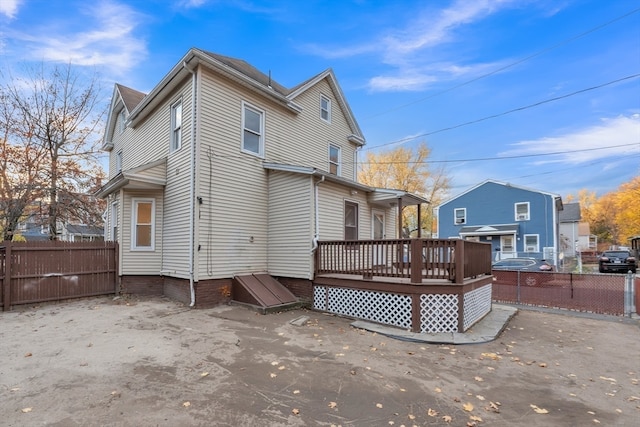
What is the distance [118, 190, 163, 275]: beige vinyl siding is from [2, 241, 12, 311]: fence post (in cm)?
254


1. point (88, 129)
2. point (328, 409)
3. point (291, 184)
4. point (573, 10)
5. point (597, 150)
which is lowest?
point (328, 409)

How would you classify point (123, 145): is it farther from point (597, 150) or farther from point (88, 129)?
point (597, 150)

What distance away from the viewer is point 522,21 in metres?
11.9

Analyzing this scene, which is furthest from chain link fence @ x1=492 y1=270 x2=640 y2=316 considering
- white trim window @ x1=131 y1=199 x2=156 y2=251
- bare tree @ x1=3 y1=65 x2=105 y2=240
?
bare tree @ x1=3 y1=65 x2=105 y2=240

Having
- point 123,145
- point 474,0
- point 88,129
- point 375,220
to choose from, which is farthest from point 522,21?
point 88,129

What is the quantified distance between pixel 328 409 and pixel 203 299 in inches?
232

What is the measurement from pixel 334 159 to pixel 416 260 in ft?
25.4

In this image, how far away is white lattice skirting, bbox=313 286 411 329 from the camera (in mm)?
7539

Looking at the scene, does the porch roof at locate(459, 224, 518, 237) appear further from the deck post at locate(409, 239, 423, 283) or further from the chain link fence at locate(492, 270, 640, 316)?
the deck post at locate(409, 239, 423, 283)

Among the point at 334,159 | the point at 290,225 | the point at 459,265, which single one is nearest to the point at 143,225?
the point at 290,225

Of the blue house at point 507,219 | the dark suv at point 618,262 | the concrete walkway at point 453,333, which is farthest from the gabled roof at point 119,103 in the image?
the dark suv at point 618,262

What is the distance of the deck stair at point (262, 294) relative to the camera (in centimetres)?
861

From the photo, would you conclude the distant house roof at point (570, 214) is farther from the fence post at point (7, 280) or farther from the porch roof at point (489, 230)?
the fence post at point (7, 280)

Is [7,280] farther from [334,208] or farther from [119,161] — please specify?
[334,208]
